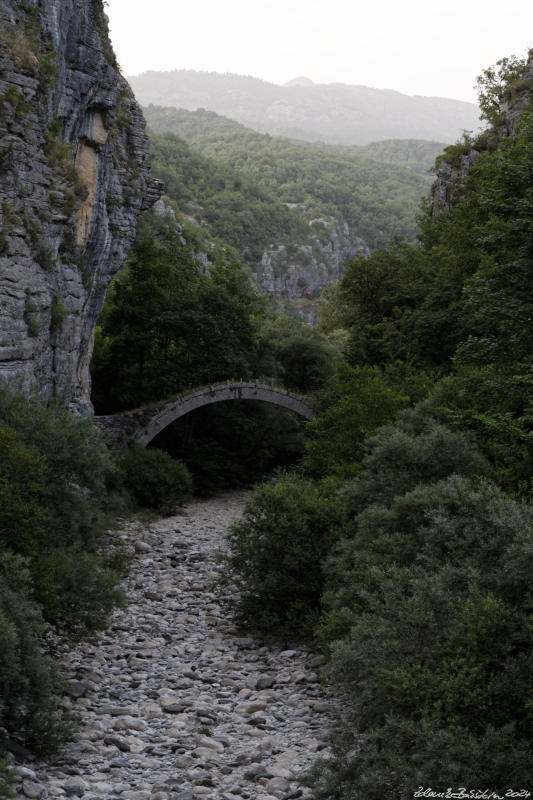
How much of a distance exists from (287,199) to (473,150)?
10196 cm

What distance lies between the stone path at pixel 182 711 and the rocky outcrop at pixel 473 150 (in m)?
25.0

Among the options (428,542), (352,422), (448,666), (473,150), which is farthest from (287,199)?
(448,666)

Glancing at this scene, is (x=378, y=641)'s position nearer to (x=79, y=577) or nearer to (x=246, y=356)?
(x=79, y=577)

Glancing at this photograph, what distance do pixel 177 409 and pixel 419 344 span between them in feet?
35.6

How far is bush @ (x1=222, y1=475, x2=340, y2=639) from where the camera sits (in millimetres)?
14820

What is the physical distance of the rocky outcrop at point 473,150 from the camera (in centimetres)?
3297

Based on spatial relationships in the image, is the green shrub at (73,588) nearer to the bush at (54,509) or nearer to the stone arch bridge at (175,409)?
the bush at (54,509)

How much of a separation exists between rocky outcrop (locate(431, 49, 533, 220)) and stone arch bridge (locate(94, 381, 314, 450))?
13.2 m

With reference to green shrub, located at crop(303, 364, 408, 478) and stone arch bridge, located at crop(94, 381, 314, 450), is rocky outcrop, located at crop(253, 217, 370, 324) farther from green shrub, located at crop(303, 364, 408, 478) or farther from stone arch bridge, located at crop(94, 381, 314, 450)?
green shrub, located at crop(303, 364, 408, 478)

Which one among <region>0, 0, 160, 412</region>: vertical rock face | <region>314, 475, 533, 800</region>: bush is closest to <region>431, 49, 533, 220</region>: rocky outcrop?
<region>0, 0, 160, 412</region>: vertical rock face

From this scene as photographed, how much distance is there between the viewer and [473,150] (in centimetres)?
3588

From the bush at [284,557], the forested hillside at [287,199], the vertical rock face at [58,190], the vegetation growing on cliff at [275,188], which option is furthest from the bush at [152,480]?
the vegetation growing on cliff at [275,188]

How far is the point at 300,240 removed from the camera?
12319 cm

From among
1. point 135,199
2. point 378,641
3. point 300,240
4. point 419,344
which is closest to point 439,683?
point 378,641
